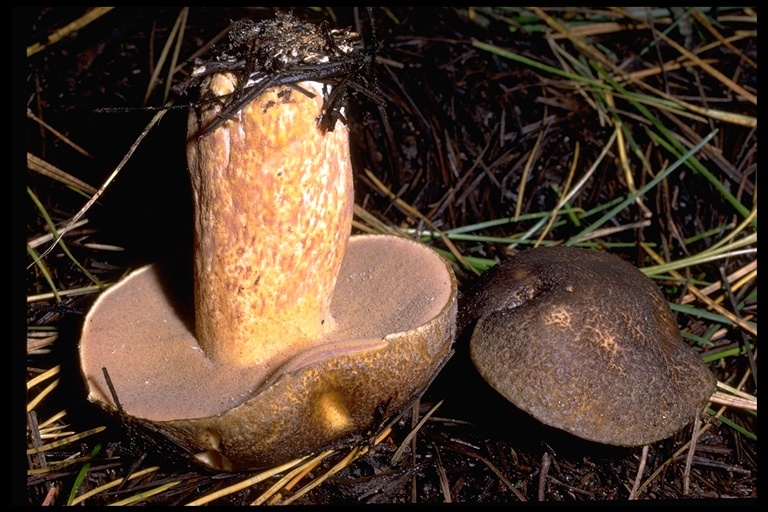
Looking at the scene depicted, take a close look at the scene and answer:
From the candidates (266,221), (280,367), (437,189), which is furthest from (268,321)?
(437,189)

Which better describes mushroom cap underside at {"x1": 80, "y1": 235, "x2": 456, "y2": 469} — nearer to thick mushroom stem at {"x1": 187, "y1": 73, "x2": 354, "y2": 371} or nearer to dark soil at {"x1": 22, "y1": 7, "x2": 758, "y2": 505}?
thick mushroom stem at {"x1": 187, "y1": 73, "x2": 354, "y2": 371}

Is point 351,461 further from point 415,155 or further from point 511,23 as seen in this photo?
point 511,23

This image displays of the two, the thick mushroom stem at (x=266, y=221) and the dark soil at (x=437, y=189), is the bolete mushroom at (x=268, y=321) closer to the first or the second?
the thick mushroom stem at (x=266, y=221)

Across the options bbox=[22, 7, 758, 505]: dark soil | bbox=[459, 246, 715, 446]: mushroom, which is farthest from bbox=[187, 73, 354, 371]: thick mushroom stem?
bbox=[459, 246, 715, 446]: mushroom

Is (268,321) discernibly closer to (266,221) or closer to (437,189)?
(266,221)

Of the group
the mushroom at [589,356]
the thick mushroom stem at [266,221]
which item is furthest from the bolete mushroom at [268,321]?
the mushroom at [589,356]

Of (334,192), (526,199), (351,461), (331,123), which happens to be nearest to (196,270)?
(334,192)
